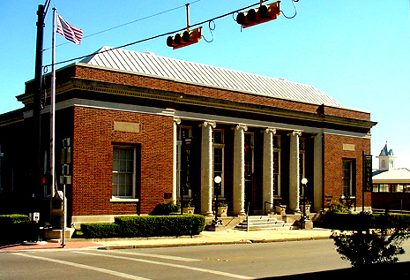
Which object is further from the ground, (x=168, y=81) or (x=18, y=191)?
(x=168, y=81)

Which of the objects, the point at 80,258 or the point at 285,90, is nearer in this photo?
the point at 80,258

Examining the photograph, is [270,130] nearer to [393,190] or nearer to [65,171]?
[65,171]

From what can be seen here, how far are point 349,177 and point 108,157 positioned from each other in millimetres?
21190

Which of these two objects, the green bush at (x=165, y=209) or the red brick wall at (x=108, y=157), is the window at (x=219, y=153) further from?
the green bush at (x=165, y=209)

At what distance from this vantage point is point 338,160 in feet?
138

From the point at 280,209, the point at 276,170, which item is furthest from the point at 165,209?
the point at 276,170

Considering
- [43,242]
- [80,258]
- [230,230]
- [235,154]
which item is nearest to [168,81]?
[235,154]

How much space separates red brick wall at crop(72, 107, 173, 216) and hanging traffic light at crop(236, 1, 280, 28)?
1614 cm

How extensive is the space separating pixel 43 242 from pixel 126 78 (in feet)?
32.6

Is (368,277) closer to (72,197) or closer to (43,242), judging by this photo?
(43,242)

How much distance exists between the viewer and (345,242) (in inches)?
525

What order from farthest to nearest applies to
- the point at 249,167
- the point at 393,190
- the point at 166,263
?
the point at 393,190
the point at 249,167
the point at 166,263

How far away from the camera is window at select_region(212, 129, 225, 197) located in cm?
3588

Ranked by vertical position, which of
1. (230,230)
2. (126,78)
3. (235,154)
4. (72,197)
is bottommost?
(230,230)
